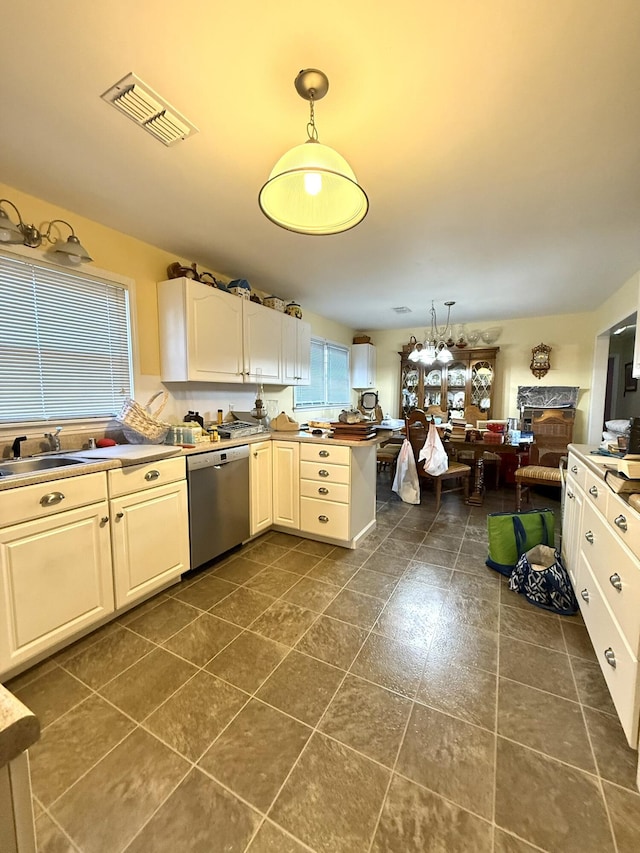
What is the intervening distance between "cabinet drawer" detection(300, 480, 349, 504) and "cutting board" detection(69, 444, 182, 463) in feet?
3.51

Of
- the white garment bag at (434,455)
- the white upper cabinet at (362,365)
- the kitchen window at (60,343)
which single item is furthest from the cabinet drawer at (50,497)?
the white upper cabinet at (362,365)

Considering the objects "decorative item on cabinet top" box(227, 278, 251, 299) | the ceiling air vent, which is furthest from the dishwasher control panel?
the ceiling air vent

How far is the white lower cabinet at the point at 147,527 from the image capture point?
1.87m

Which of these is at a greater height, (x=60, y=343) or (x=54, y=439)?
(x=60, y=343)

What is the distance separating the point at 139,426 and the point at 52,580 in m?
0.98

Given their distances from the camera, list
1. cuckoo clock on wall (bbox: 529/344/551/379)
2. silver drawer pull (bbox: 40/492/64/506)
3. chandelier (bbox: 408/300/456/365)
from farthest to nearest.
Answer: cuckoo clock on wall (bbox: 529/344/551/379) → chandelier (bbox: 408/300/456/365) → silver drawer pull (bbox: 40/492/64/506)

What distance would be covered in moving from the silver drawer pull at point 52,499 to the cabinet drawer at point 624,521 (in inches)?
90.9

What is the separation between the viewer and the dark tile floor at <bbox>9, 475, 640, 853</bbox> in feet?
3.39

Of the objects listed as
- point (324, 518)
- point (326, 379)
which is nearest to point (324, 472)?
point (324, 518)

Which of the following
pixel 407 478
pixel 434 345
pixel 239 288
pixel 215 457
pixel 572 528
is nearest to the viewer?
pixel 572 528

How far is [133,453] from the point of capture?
1.98 metres

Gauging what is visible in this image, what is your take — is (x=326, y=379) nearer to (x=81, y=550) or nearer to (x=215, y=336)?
(x=215, y=336)

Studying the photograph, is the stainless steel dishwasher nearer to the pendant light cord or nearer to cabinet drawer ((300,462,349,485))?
cabinet drawer ((300,462,349,485))

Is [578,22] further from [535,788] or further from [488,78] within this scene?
[535,788]
